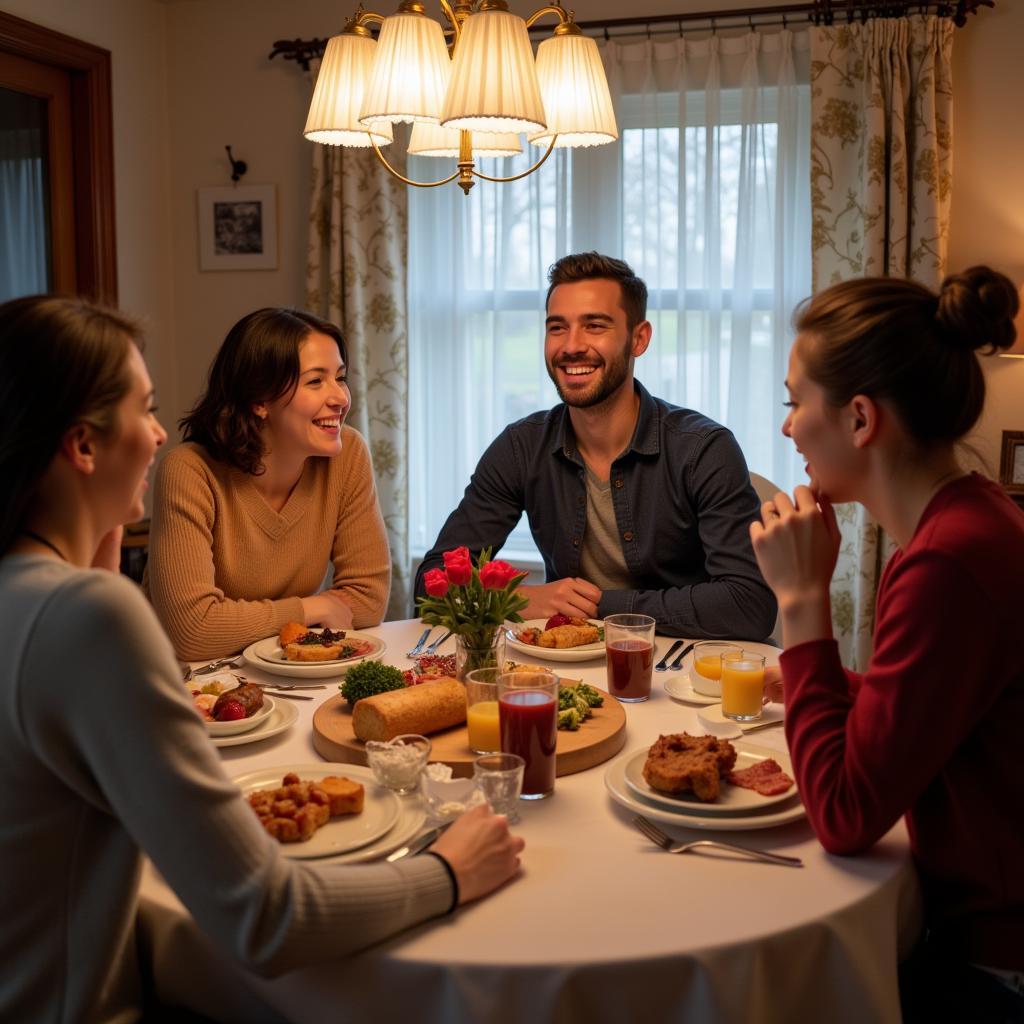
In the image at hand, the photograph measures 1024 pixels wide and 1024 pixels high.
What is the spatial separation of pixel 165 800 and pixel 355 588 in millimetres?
1457

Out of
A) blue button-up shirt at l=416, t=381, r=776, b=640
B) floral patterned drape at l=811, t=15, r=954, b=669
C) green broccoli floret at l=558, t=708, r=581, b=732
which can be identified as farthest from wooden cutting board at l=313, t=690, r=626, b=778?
floral patterned drape at l=811, t=15, r=954, b=669

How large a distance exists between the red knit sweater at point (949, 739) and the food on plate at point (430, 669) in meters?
0.69

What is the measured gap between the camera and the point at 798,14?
3.88 meters

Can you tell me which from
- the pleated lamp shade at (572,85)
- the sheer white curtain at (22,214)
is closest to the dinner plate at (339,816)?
the pleated lamp shade at (572,85)

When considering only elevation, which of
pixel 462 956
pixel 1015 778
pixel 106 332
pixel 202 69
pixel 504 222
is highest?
pixel 202 69

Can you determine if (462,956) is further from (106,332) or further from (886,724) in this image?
(106,332)

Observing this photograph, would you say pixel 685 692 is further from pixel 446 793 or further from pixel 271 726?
pixel 271 726

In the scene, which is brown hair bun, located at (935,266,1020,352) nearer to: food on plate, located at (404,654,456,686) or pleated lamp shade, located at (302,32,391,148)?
food on plate, located at (404,654,456,686)

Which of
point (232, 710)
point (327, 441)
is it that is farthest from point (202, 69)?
point (232, 710)

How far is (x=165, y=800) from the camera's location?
996 millimetres

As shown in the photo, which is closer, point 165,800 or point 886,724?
point 165,800

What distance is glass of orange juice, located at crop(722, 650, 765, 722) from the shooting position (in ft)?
5.51

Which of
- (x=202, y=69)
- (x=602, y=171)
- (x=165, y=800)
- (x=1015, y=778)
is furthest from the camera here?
(x=202, y=69)

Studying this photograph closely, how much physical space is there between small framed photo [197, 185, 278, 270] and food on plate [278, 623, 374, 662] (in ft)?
9.65
